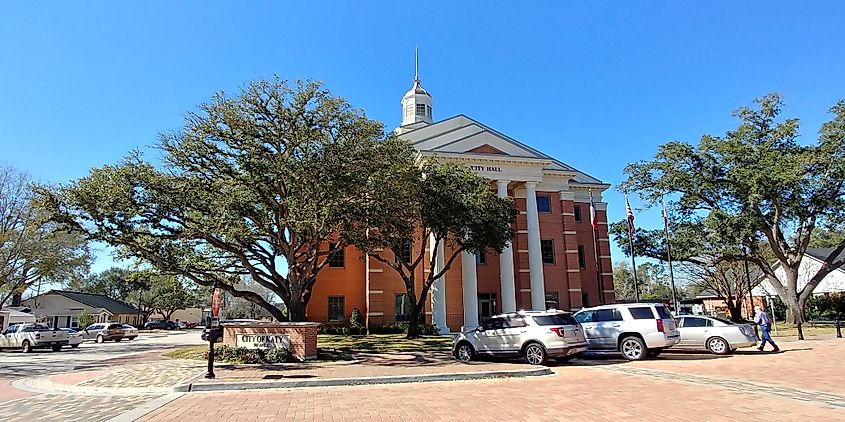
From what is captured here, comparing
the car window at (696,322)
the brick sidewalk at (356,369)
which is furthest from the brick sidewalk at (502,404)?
the car window at (696,322)

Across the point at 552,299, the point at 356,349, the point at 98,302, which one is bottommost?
the point at 356,349

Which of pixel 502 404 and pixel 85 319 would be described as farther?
pixel 85 319

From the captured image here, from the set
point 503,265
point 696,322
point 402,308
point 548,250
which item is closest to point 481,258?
point 503,265

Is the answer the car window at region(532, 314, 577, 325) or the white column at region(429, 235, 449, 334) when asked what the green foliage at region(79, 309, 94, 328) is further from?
the car window at region(532, 314, 577, 325)

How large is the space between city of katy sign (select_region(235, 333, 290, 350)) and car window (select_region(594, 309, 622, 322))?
10.9 meters

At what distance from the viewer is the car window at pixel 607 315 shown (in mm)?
17969

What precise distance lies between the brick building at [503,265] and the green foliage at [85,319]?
42.6 metres

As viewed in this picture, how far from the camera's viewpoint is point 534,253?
36.8m

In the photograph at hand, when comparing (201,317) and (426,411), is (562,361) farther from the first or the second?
(201,317)

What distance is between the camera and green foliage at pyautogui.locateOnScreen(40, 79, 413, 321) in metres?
18.0

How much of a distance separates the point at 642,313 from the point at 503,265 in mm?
18403

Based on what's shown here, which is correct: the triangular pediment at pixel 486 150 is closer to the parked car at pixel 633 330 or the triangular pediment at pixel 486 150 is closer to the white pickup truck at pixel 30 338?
the parked car at pixel 633 330

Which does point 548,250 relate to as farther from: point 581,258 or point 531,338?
point 531,338

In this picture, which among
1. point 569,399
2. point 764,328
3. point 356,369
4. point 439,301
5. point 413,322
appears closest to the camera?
point 569,399
